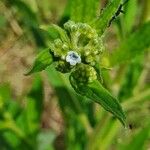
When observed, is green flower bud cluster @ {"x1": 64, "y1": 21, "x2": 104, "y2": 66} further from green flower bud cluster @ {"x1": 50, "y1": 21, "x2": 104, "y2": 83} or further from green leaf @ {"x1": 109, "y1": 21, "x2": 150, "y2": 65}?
green leaf @ {"x1": 109, "y1": 21, "x2": 150, "y2": 65}

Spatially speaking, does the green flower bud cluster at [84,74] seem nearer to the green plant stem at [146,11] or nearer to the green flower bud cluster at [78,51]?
the green flower bud cluster at [78,51]

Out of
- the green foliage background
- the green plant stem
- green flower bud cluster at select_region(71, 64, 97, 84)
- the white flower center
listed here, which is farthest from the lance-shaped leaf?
the green plant stem

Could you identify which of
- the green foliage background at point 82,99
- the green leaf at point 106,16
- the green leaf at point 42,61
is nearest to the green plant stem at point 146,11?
the green foliage background at point 82,99

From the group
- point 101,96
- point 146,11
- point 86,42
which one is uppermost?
point 146,11

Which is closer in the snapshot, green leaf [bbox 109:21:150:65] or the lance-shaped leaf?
the lance-shaped leaf

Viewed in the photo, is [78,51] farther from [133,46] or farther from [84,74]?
[133,46]

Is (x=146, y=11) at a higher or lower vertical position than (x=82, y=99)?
higher

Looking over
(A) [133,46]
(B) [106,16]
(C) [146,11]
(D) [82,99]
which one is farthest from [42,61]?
(D) [82,99]

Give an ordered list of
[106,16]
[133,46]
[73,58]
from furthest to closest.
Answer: [133,46]
[106,16]
[73,58]

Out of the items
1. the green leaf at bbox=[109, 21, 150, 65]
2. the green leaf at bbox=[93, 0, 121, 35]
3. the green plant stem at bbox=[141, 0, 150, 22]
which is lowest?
the green leaf at bbox=[93, 0, 121, 35]
